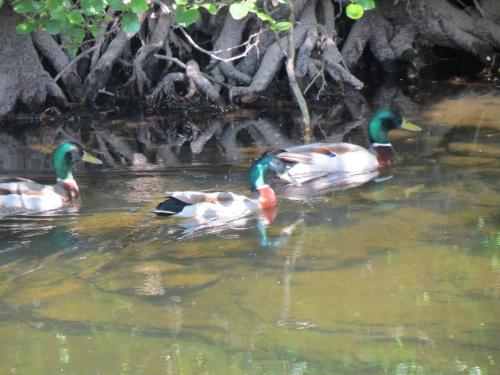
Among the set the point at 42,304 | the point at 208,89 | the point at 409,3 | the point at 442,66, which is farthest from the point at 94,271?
the point at 442,66

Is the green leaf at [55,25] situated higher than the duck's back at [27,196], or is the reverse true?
the green leaf at [55,25]

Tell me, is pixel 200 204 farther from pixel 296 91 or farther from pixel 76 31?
pixel 296 91

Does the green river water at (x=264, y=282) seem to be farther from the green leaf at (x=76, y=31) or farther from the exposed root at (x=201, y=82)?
the exposed root at (x=201, y=82)

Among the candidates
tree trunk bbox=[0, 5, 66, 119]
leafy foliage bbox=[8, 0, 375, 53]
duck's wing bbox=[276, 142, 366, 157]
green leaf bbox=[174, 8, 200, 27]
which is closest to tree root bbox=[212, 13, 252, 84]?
tree trunk bbox=[0, 5, 66, 119]

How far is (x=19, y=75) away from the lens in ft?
42.1

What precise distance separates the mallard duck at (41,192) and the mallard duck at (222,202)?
108cm

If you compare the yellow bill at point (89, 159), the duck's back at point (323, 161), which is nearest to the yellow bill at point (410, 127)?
the duck's back at point (323, 161)

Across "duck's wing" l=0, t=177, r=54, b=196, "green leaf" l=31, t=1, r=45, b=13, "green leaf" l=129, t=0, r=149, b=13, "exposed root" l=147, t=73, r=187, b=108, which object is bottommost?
"duck's wing" l=0, t=177, r=54, b=196

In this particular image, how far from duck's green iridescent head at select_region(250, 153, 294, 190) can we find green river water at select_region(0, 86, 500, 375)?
32 cm

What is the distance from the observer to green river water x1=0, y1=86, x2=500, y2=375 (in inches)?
210

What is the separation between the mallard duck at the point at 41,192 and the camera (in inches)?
336

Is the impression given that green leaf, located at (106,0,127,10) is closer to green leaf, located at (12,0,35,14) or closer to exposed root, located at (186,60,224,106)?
green leaf, located at (12,0,35,14)

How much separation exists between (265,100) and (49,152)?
12.3 ft

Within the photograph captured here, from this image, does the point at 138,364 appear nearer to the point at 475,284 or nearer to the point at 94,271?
the point at 94,271
